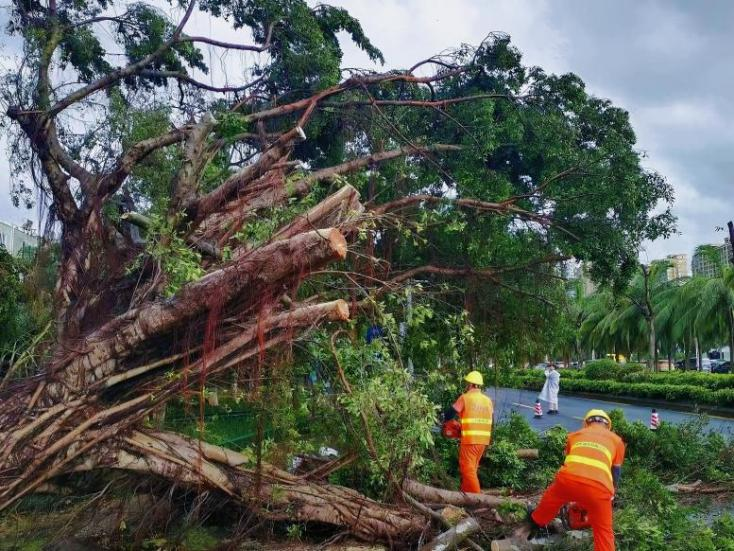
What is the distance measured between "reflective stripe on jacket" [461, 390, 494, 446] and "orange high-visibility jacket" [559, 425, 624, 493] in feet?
6.24

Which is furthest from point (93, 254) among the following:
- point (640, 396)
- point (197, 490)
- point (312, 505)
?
point (640, 396)

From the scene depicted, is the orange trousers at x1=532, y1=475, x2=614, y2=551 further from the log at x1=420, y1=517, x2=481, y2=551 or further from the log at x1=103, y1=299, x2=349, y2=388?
the log at x1=103, y1=299, x2=349, y2=388

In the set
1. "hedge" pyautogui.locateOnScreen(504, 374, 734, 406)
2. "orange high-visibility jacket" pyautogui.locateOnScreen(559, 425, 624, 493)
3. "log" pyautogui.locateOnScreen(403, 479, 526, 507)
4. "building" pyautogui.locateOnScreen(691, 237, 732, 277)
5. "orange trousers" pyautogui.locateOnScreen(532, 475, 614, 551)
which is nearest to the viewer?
"orange trousers" pyautogui.locateOnScreen(532, 475, 614, 551)

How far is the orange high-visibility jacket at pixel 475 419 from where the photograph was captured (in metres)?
7.63

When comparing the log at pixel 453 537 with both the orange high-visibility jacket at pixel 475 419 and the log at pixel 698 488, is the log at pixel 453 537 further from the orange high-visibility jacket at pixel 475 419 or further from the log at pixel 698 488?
the log at pixel 698 488

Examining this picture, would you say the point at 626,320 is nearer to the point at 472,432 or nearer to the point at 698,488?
the point at 698,488

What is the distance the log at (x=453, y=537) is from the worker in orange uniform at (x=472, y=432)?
174 centimetres

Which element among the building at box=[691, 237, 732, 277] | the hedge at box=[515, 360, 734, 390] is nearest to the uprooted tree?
the hedge at box=[515, 360, 734, 390]

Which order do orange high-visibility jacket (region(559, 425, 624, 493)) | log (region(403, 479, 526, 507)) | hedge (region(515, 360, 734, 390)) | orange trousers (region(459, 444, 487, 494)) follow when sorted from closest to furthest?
orange high-visibility jacket (region(559, 425, 624, 493)) < log (region(403, 479, 526, 507)) < orange trousers (region(459, 444, 487, 494)) < hedge (region(515, 360, 734, 390))

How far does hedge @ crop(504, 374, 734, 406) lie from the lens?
18844 mm

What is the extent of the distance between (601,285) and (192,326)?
6.46 m

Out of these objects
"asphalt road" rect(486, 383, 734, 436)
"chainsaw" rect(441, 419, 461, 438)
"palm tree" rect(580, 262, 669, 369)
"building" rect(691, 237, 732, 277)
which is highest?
"building" rect(691, 237, 732, 277)

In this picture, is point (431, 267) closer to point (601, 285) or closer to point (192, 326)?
point (601, 285)

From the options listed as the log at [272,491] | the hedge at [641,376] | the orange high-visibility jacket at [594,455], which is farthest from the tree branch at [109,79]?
the hedge at [641,376]
